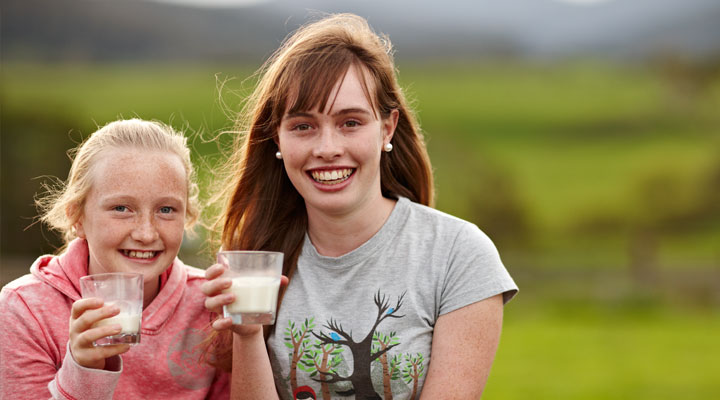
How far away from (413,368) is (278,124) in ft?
4.24

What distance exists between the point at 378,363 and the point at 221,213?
119cm

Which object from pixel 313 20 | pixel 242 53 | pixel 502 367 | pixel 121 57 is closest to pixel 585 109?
pixel 242 53

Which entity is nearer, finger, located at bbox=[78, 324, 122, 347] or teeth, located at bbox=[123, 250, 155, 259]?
finger, located at bbox=[78, 324, 122, 347]

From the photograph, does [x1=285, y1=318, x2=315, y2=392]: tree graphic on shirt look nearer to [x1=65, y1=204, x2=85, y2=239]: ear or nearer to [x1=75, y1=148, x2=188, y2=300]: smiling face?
[x1=75, y1=148, x2=188, y2=300]: smiling face

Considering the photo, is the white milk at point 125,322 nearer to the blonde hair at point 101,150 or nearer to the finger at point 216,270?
the finger at point 216,270

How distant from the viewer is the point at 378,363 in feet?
11.7

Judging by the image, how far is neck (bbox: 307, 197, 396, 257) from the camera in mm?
3770

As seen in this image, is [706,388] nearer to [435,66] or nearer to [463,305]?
[463,305]

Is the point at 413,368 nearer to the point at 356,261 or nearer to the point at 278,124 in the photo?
the point at 356,261

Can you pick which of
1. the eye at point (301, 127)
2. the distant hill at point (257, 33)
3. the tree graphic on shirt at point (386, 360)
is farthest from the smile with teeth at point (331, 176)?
the distant hill at point (257, 33)

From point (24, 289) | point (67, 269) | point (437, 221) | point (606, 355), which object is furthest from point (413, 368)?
point (606, 355)

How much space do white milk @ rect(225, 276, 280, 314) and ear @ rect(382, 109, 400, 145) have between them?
1.12 metres

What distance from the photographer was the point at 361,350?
359cm

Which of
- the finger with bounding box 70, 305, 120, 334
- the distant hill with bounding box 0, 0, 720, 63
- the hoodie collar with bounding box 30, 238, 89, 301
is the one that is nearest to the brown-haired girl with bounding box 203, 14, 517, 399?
the finger with bounding box 70, 305, 120, 334
